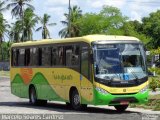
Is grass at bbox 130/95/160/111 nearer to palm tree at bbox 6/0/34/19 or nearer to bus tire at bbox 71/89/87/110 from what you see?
bus tire at bbox 71/89/87/110

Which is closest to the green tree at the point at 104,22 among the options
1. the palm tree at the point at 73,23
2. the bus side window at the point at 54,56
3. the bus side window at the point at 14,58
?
the palm tree at the point at 73,23

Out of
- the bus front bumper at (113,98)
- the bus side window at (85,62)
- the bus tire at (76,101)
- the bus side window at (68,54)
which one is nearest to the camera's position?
the bus front bumper at (113,98)

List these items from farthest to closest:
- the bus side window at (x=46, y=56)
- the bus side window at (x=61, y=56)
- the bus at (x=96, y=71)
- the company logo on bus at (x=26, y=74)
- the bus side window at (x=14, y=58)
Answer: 1. the bus side window at (x=14, y=58)
2. the company logo on bus at (x=26, y=74)
3. the bus side window at (x=46, y=56)
4. the bus side window at (x=61, y=56)
5. the bus at (x=96, y=71)

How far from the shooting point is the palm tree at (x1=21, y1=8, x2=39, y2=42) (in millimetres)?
104125

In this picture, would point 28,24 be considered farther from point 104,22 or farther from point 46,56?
point 46,56

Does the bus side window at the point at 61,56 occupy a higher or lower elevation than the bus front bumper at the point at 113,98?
higher

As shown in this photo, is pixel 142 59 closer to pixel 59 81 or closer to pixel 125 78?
pixel 125 78

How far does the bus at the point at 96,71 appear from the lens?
20.0m

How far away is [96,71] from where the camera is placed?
20.2 metres

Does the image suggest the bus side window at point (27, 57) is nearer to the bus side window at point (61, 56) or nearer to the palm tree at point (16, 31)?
the bus side window at point (61, 56)

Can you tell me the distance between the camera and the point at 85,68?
20.8 meters

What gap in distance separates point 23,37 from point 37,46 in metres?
80.7

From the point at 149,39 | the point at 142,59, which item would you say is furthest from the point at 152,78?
the point at 149,39

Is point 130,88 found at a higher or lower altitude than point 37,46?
lower
